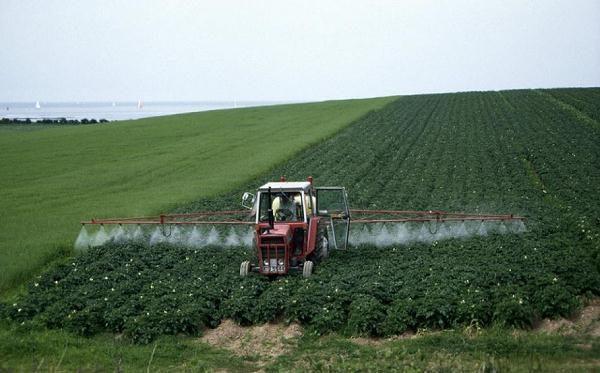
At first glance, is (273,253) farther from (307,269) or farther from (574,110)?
(574,110)

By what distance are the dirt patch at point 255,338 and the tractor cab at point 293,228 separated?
2.30m

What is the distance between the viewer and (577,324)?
11.1 m

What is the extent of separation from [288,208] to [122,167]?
2134 centimetres


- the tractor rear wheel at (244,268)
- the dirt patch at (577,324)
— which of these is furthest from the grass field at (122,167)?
the dirt patch at (577,324)

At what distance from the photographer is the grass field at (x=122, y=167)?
19.6 metres

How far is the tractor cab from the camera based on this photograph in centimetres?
1391

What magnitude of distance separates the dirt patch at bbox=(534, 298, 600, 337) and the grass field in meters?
10.4

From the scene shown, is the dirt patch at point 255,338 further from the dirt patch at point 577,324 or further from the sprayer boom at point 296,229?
the dirt patch at point 577,324

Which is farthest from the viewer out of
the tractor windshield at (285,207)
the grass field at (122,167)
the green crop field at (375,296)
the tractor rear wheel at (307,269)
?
the grass field at (122,167)

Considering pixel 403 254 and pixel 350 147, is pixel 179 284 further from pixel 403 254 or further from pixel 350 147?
pixel 350 147

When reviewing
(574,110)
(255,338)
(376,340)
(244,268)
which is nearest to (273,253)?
(244,268)

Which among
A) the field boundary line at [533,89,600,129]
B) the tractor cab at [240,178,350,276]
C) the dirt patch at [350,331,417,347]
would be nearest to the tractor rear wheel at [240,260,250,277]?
the tractor cab at [240,178,350,276]

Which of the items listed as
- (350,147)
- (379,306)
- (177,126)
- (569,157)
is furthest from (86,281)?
(177,126)

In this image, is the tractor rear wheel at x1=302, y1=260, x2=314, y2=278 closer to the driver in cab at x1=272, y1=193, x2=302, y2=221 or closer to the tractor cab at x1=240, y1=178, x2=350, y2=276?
the tractor cab at x1=240, y1=178, x2=350, y2=276
